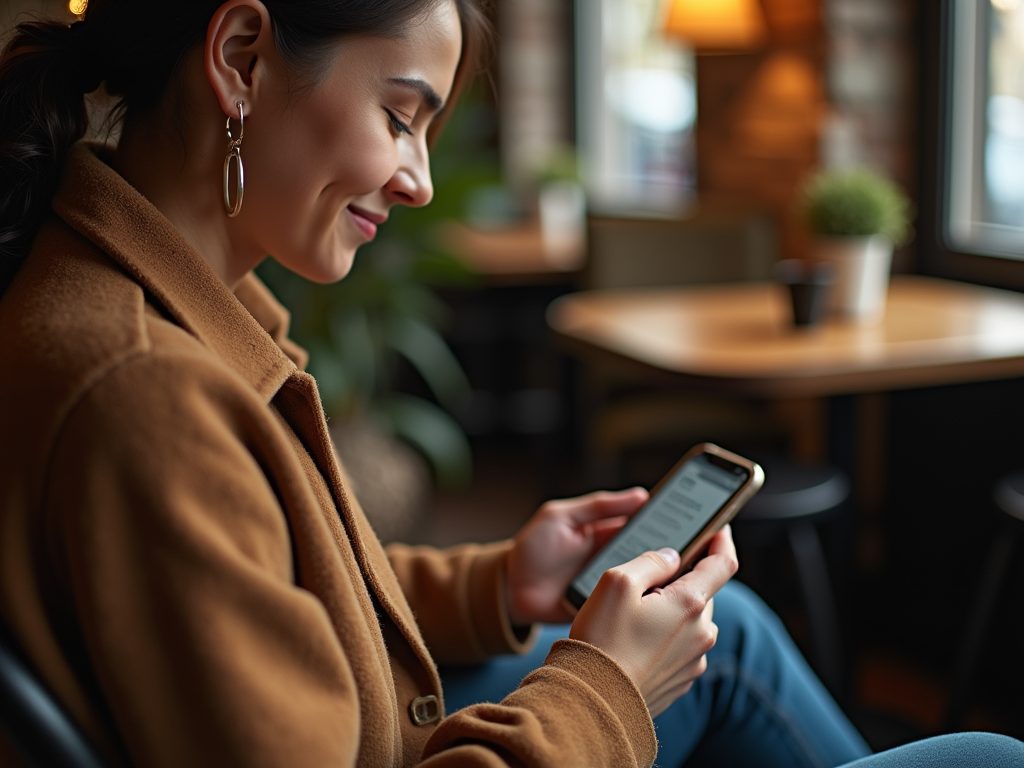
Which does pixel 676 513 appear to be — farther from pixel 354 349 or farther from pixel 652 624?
pixel 354 349

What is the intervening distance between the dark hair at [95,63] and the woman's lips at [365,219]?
0.14 meters

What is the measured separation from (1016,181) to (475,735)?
2147 mm

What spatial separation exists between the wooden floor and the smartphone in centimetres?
106

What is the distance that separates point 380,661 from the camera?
76cm

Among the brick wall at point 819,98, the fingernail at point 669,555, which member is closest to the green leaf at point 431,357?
the brick wall at point 819,98

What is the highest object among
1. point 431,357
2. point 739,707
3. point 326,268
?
point 326,268

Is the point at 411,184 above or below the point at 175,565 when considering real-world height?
above

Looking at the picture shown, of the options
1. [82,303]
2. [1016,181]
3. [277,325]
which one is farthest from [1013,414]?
[82,303]

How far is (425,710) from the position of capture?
88cm

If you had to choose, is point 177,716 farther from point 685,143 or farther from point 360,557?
point 685,143

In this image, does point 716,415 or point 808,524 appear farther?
point 716,415

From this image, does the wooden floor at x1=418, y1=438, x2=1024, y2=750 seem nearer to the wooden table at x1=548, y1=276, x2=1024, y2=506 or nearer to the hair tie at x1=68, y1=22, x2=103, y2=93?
the wooden table at x1=548, y1=276, x2=1024, y2=506

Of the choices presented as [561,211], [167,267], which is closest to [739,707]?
[167,267]

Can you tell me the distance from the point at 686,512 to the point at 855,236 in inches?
45.0
